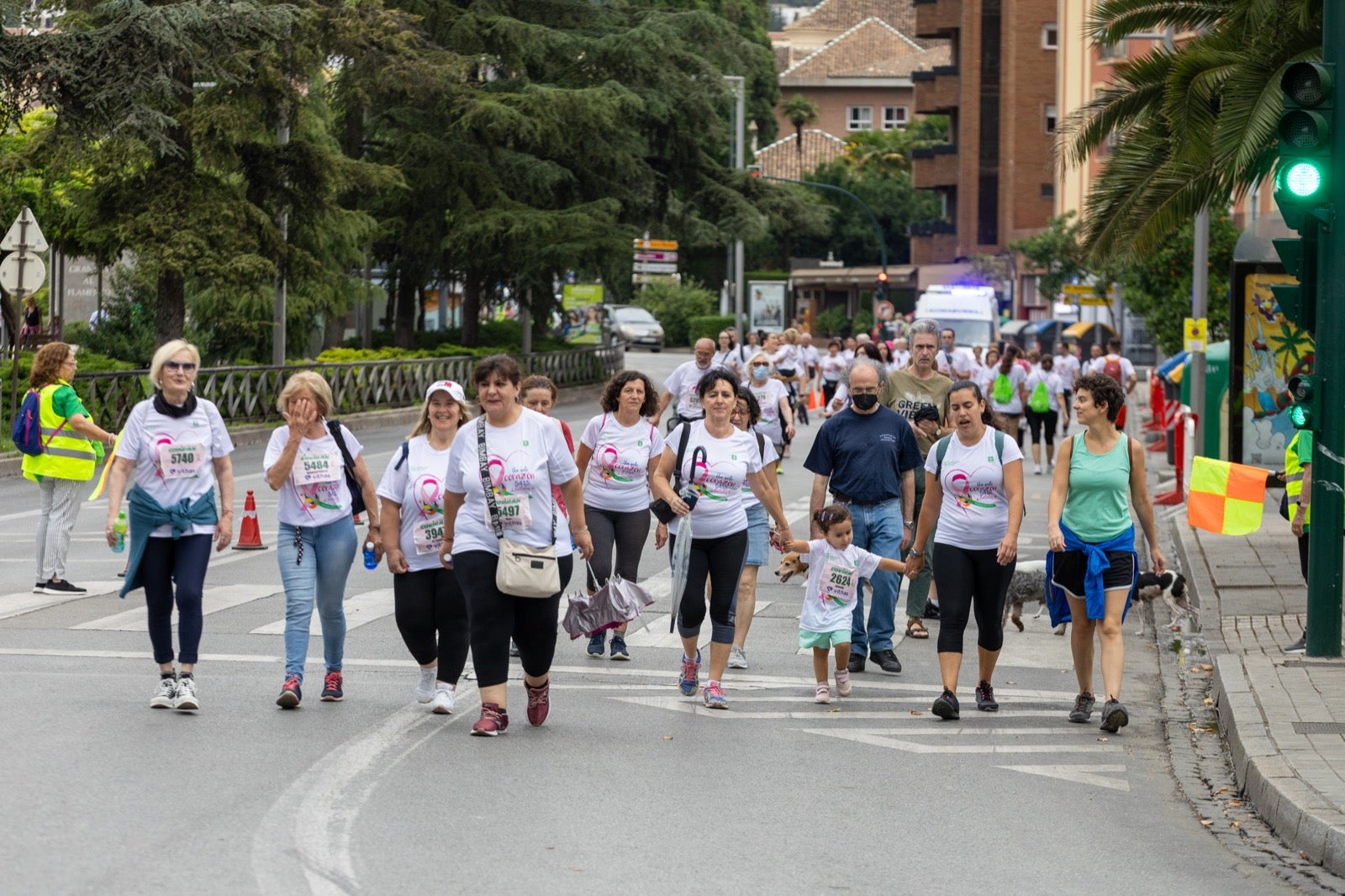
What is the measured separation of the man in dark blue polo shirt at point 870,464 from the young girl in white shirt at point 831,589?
69 cm

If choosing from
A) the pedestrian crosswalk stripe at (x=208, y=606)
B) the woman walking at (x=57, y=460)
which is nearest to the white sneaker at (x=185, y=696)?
the pedestrian crosswalk stripe at (x=208, y=606)

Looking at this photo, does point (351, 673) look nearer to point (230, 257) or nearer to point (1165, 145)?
point (1165, 145)

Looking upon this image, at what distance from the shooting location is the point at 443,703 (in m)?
9.11

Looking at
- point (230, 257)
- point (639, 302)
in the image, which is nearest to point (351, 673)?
point (230, 257)

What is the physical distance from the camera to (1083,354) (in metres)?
60.9

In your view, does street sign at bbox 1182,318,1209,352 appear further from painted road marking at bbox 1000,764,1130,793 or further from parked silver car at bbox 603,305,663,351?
parked silver car at bbox 603,305,663,351

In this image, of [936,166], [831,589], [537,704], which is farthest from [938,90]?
[537,704]

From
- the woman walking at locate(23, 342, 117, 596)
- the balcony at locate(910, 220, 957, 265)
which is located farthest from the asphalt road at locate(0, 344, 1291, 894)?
the balcony at locate(910, 220, 957, 265)

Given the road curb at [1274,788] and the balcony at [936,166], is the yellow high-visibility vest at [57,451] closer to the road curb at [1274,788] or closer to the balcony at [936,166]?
the road curb at [1274,788]

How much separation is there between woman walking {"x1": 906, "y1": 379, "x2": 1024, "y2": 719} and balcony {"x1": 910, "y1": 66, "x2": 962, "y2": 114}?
227 ft

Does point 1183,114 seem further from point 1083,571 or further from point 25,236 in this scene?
point 25,236

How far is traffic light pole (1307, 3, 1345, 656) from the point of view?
414 inches

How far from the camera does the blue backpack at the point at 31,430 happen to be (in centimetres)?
1338

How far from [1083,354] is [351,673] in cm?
5279
